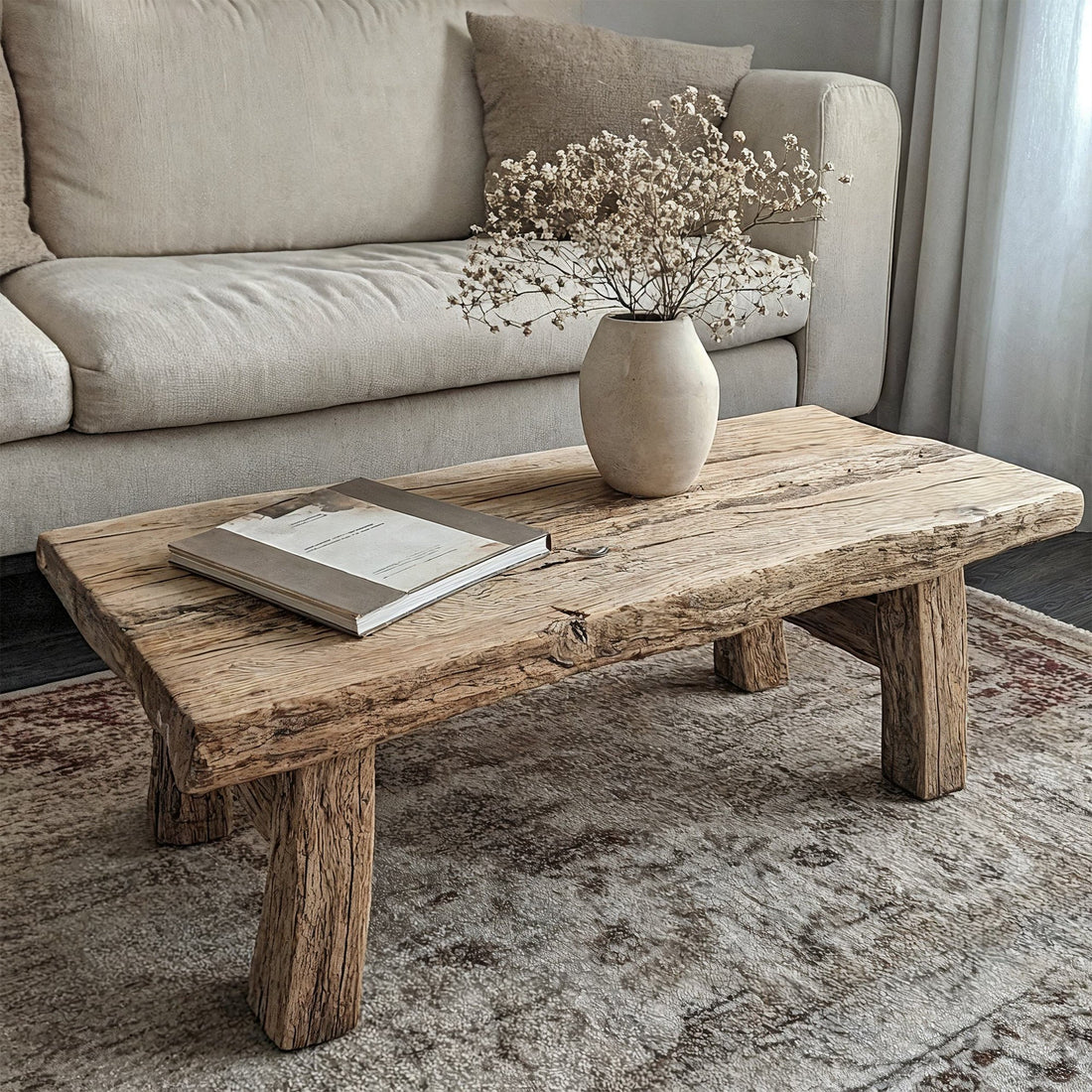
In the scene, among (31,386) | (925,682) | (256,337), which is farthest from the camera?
(256,337)

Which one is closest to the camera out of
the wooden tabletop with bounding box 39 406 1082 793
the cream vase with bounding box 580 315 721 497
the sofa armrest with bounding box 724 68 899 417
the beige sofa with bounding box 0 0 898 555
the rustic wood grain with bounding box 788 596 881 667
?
the wooden tabletop with bounding box 39 406 1082 793

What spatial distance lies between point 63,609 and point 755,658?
1.14 m

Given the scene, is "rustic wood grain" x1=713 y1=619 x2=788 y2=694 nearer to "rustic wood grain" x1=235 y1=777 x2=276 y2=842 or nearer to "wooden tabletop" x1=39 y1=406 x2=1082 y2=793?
"wooden tabletop" x1=39 y1=406 x2=1082 y2=793

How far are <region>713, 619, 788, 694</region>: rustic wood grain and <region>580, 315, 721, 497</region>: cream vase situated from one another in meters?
0.46

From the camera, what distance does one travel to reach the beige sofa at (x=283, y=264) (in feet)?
5.95

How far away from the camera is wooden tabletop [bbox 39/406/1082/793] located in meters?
0.93

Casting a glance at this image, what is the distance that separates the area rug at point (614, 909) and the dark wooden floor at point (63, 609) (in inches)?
4.8

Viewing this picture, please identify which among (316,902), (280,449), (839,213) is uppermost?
(839,213)

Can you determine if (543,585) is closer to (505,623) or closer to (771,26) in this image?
(505,623)

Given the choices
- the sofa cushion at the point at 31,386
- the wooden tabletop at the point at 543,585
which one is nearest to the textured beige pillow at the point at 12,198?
the sofa cushion at the point at 31,386

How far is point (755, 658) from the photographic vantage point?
1.74 m

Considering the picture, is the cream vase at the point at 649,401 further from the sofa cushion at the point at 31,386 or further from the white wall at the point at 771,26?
the white wall at the point at 771,26

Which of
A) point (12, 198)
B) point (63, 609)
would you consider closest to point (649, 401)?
point (63, 609)

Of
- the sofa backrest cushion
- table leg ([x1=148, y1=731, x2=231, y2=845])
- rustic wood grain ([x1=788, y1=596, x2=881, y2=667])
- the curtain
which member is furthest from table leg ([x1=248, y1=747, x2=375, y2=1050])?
the curtain
